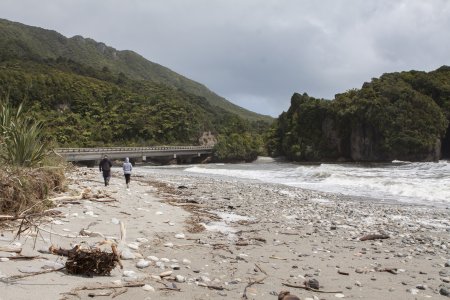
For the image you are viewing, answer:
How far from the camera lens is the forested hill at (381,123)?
71.7m

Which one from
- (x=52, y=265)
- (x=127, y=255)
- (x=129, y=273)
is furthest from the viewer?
(x=127, y=255)

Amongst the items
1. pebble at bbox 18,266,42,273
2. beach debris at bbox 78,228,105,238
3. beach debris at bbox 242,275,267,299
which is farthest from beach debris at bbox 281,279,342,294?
beach debris at bbox 78,228,105,238

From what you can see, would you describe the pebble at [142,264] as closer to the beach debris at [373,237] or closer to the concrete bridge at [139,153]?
the beach debris at [373,237]

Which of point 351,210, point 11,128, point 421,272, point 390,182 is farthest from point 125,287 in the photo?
point 390,182

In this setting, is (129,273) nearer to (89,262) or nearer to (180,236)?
(89,262)

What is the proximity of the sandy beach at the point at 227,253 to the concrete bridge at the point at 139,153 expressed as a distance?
38.8 meters

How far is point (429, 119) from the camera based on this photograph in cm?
7212

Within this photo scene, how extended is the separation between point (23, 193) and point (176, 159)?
7683 cm

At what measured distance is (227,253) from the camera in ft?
23.5

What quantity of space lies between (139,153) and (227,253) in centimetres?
6457

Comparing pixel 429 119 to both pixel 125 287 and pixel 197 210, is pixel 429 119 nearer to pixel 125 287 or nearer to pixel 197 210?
pixel 197 210

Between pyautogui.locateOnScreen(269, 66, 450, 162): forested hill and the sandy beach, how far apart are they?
215 feet

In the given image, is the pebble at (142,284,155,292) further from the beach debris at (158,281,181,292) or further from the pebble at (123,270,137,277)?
the pebble at (123,270,137,277)

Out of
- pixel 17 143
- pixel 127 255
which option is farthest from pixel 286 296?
pixel 17 143
